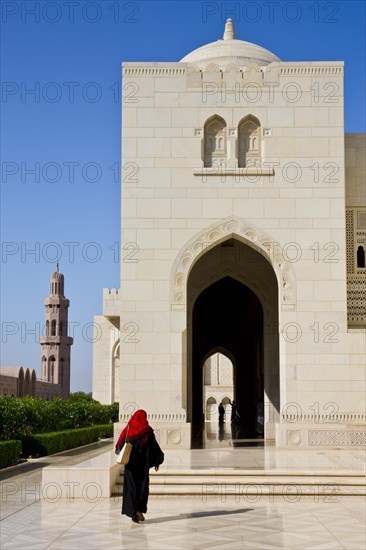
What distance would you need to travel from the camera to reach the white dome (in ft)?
48.5

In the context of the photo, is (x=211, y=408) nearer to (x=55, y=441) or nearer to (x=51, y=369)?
(x=55, y=441)

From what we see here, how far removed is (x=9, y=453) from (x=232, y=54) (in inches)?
329

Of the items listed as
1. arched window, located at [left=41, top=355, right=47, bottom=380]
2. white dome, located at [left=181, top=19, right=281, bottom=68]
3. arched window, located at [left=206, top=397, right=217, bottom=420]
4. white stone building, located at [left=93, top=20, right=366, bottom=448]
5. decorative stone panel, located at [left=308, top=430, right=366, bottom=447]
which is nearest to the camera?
decorative stone panel, located at [left=308, top=430, right=366, bottom=447]

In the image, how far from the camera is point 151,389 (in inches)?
490

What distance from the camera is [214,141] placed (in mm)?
13242

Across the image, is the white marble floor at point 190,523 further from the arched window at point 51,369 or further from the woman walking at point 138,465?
the arched window at point 51,369

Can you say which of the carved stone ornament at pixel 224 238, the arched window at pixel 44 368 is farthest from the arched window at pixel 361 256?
the arched window at pixel 44 368

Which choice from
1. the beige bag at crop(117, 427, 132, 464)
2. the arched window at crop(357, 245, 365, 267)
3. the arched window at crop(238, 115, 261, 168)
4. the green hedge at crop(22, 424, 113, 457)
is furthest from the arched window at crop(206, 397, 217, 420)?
the beige bag at crop(117, 427, 132, 464)

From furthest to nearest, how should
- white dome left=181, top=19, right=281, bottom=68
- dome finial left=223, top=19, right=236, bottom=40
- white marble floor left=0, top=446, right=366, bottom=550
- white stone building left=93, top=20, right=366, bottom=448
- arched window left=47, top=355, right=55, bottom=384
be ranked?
arched window left=47, top=355, right=55, bottom=384 → dome finial left=223, top=19, right=236, bottom=40 → white dome left=181, top=19, right=281, bottom=68 → white stone building left=93, top=20, right=366, bottom=448 → white marble floor left=0, top=446, right=366, bottom=550

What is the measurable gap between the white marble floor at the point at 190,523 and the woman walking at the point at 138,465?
14cm

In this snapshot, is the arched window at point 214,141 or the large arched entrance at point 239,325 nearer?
the arched window at point 214,141

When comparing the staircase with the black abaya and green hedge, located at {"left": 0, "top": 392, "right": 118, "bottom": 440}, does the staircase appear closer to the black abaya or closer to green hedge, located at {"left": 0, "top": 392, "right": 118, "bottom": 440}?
the black abaya

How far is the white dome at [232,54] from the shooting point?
14781 mm

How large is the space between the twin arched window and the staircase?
583 cm
